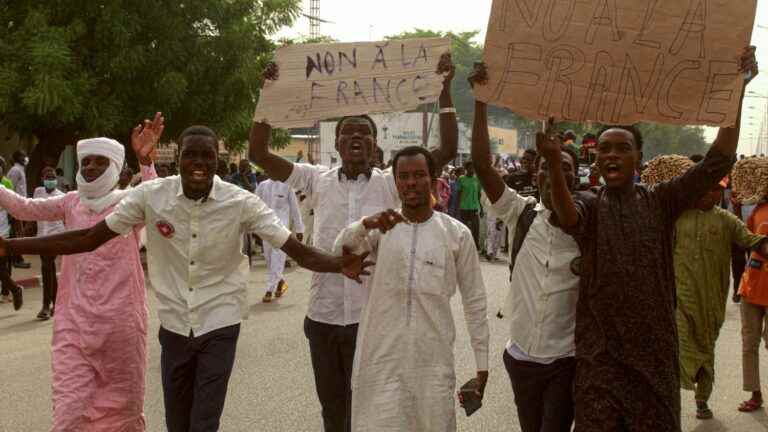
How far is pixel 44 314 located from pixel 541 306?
27.1 feet

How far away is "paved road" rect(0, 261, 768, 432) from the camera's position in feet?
21.7

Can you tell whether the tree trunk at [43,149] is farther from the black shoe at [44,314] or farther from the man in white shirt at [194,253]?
the man in white shirt at [194,253]

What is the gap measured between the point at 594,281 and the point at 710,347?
314 centimetres

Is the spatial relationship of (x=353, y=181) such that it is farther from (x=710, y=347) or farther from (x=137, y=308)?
(x=710, y=347)

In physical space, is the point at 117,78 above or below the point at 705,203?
above

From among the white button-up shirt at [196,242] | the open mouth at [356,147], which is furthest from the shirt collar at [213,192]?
the open mouth at [356,147]

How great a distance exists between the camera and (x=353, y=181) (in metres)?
5.29

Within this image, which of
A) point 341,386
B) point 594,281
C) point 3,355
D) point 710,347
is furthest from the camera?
point 3,355

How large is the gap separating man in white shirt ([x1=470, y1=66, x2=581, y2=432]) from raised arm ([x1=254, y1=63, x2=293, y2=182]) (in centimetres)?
131

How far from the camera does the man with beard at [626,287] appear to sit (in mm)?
4078

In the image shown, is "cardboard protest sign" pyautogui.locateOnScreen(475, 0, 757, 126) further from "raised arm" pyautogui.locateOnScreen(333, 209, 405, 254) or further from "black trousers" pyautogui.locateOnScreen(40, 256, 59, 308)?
"black trousers" pyautogui.locateOnScreen(40, 256, 59, 308)

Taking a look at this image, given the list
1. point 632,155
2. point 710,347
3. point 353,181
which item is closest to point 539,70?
point 632,155

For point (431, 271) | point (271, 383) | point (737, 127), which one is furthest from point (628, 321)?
point (271, 383)

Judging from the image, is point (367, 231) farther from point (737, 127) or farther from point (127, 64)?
point (127, 64)
